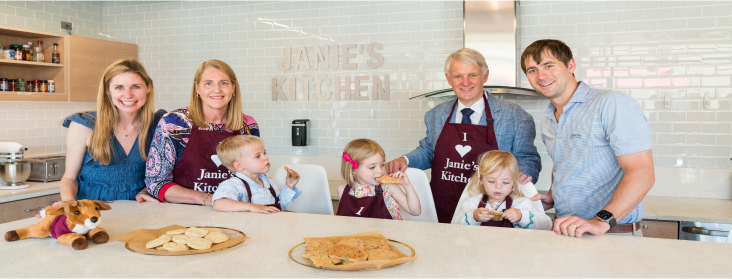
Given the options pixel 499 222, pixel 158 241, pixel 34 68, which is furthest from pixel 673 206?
pixel 34 68

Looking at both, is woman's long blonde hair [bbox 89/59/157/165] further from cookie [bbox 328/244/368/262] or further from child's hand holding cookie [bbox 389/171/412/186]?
cookie [bbox 328/244/368/262]

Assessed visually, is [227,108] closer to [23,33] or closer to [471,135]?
[471,135]

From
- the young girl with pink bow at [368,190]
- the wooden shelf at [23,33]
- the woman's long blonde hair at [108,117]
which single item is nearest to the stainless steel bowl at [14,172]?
the wooden shelf at [23,33]

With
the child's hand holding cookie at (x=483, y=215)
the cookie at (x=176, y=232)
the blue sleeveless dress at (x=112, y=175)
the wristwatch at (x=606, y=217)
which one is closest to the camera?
the cookie at (x=176, y=232)

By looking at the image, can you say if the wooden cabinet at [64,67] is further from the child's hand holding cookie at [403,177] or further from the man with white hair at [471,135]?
the child's hand holding cookie at [403,177]

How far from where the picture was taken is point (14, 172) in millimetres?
3457

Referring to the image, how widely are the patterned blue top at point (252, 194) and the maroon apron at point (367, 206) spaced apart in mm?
260

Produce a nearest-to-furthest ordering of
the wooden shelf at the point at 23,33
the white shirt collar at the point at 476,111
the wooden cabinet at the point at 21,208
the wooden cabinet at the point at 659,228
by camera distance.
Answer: the white shirt collar at the point at 476,111
the wooden cabinet at the point at 659,228
the wooden cabinet at the point at 21,208
the wooden shelf at the point at 23,33

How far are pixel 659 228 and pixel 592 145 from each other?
1.42m

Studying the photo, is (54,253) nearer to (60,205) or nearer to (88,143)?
(60,205)

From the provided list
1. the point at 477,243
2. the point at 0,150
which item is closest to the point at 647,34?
the point at 477,243

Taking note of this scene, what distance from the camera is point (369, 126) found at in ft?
13.8

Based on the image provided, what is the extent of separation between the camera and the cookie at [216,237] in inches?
56.7

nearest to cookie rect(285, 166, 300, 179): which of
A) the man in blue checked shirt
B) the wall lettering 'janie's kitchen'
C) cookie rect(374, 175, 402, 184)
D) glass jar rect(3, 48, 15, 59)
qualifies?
cookie rect(374, 175, 402, 184)
